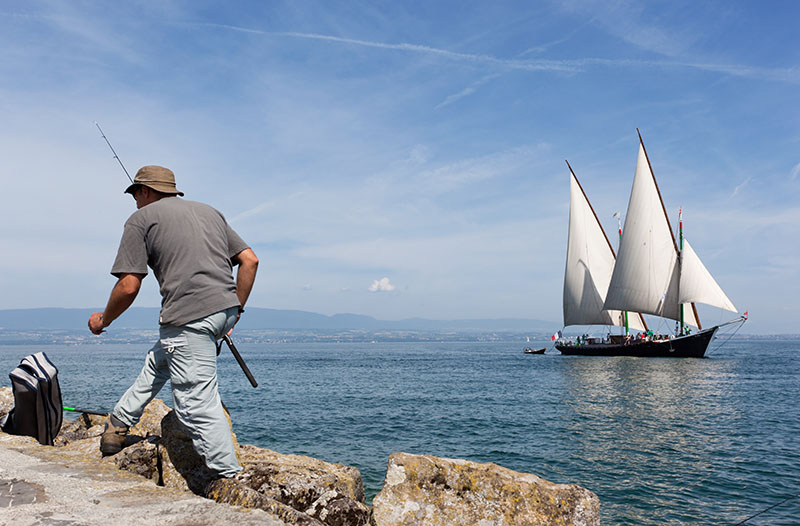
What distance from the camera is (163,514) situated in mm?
3162

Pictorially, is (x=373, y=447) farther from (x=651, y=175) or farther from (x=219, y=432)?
(x=651, y=175)

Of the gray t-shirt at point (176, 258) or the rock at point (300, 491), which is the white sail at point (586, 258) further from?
the gray t-shirt at point (176, 258)

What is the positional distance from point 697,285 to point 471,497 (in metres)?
61.8

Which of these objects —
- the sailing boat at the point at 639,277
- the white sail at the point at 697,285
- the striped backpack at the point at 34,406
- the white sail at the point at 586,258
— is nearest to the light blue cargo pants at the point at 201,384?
the striped backpack at the point at 34,406

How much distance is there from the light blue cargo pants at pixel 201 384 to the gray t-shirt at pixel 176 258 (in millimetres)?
106

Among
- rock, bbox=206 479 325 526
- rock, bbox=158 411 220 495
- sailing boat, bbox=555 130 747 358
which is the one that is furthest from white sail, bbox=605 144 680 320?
rock, bbox=206 479 325 526

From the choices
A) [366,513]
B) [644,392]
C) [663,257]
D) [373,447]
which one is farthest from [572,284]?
[366,513]

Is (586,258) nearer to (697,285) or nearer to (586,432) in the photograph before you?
(697,285)

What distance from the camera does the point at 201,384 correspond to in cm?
381

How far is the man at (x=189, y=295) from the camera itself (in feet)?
12.2

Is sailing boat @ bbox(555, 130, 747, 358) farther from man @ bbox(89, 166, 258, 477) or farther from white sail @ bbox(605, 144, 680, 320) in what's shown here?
man @ bbox(89, 166, 258, 477)

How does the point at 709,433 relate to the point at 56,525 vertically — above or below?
below

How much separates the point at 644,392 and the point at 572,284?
38.7 m

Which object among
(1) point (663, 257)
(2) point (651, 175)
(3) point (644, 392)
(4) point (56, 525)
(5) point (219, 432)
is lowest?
(3) point (644, 392)
